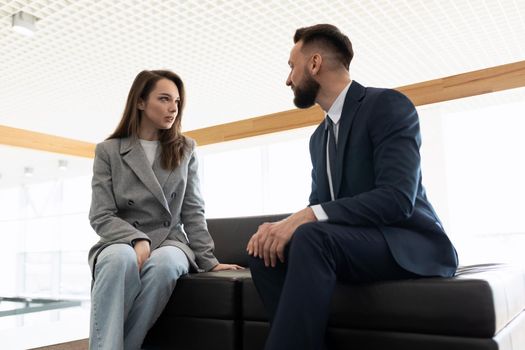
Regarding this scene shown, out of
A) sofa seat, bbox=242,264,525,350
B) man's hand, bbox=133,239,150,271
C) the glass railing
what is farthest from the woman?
the glass railing

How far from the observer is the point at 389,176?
136 cm

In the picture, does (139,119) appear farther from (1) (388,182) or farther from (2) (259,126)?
(2) (259,126)

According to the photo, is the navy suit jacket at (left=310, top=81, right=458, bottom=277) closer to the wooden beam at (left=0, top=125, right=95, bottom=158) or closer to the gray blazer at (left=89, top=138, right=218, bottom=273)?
the gray blazer at (left=89, top=138, right=218, bottom=273)

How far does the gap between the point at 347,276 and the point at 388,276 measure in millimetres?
137

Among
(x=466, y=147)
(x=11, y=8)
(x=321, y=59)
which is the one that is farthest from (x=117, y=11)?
(x=466, y=147)

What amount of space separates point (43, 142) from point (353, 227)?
4.84m

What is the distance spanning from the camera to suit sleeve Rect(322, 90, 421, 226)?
1.33 metres

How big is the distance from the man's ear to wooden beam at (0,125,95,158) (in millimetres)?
4316

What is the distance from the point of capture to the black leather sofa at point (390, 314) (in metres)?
1.33

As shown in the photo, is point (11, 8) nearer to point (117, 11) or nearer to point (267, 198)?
point (117, 11)

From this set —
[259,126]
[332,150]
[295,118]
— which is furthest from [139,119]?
[259,126]

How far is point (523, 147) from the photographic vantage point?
4293 mm

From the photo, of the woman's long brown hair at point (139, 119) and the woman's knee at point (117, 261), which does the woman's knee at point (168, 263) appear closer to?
the woman's knee at point (117, 261)

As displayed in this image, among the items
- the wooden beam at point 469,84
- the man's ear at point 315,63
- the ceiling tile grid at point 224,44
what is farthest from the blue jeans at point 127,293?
the wooden beam at point 469,84
